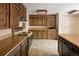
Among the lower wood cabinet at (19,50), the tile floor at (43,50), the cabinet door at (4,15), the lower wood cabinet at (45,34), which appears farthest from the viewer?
the lower wood cabinet at (45,34)

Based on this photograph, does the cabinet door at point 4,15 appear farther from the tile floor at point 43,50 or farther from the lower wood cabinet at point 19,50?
the tile floor at point 43,50

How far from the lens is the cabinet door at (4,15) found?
86.0 inches

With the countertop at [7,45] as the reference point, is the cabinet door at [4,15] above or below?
above

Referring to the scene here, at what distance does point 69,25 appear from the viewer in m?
8.09

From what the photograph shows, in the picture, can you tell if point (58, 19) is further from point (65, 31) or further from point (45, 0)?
point (45, 0)

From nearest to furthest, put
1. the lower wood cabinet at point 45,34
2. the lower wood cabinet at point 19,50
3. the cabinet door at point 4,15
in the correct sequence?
the lower wood cabinet at point 19,50 → the cabinet door at point 4,15 → the lower wood cabinet at point 45,34

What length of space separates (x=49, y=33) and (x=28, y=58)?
7.70 meters

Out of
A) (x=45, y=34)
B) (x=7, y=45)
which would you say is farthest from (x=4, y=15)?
(x=45, y=34)

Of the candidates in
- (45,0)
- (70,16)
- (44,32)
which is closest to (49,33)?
(44,32)

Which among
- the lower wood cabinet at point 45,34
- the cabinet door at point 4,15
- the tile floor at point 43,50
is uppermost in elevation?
the cabinet door at point 4,15

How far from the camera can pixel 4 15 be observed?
2260mm

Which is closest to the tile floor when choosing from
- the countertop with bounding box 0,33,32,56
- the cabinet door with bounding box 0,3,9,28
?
the countertop with bounding box 0,33,32,56

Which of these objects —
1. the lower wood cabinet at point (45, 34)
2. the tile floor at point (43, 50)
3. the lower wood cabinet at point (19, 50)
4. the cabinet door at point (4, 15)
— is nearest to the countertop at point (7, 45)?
the lower wood cabinet at point (19, 50)

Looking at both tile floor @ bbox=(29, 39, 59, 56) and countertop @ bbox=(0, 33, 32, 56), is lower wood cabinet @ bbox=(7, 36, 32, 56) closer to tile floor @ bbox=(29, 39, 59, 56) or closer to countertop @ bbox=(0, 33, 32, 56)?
countertop @ bbox=(0, 33, 32, 56)
